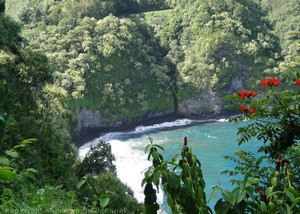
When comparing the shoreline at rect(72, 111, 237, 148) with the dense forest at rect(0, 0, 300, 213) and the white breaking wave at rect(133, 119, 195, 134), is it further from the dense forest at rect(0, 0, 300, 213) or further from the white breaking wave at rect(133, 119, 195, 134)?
the white breaking wave at rect(133, 119, 195, 134)

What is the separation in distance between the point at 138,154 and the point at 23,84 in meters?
19.9

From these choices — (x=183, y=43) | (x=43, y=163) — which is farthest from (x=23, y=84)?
(x=183, y=43)

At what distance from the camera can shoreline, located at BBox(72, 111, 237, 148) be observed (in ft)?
124

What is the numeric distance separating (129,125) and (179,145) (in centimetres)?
1181

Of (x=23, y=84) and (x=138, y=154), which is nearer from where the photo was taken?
(x=23, y=84)

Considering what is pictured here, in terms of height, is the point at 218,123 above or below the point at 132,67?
below

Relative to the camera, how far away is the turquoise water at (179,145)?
86.9 ft

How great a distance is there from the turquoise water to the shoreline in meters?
1.23

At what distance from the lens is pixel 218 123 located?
141 ft

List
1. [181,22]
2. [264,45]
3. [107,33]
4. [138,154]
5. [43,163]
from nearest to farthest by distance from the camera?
1. [43,163]
2. [138,154]
3. [107,33]
4. [264,45]
5. [181,22]

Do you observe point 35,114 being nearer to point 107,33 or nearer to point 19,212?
point 19,212

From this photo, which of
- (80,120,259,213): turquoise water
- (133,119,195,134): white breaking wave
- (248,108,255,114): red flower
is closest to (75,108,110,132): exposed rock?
(80,120,259,213): turquoise water

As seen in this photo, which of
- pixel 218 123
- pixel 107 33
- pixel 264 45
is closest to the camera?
pixel 218 123

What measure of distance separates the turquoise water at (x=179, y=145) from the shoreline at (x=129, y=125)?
1.23m
